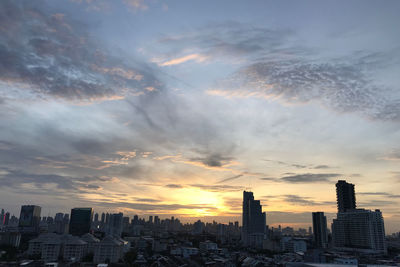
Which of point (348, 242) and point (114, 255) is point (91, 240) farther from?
point (348, 242)

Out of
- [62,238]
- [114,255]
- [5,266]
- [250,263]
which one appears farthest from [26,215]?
[250,263]

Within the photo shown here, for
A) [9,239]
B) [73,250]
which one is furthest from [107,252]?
[9,239]

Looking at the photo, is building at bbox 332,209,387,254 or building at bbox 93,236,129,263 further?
building at bbox 332,209,387,254

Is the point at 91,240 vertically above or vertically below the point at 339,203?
below

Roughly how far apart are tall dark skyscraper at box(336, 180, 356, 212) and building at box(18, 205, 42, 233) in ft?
454

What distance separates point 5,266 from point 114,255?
79.9 feet

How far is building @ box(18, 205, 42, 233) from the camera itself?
124 m

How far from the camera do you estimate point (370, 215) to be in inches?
3875

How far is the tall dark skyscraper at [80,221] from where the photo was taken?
12562 cm

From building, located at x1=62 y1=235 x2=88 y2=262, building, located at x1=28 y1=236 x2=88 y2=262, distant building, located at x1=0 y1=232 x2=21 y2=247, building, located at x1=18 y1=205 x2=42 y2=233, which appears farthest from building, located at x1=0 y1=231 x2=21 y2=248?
building, located at x1=18 y1=205 x2=42 y2=233

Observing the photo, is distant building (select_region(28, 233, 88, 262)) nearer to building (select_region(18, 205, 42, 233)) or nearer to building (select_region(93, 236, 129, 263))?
building (select_region(93, 236, 129, 263))

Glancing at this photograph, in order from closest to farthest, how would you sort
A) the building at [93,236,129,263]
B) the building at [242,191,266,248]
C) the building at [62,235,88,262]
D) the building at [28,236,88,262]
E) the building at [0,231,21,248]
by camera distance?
1. the building at [93,236,129,263]
2. the building at [28,236,88,262]
3. the building at [62,235,88,262]
4. the building at [0,231,21,248]
5. the building at [242,191,266,248]

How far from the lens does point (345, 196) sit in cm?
12825

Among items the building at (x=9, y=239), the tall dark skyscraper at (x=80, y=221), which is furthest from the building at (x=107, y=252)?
the tall dark skyscraper at (x=80, y=221)
